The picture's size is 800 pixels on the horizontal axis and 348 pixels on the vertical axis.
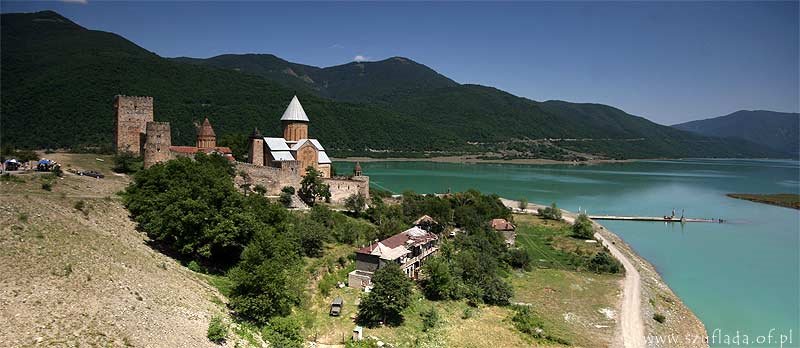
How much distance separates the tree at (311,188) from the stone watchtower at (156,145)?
7.27m

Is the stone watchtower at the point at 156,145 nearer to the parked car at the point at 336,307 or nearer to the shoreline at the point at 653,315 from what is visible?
the parked car at the point at 336,307

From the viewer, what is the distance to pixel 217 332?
11203 millimetres

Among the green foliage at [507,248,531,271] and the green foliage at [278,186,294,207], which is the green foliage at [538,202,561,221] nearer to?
the green foliage at [507,248,531,271]

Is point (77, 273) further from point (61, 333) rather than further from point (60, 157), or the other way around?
point (60, 157)

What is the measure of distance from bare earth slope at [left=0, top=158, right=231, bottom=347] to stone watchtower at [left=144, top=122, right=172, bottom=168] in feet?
28.0

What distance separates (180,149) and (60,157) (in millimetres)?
5682

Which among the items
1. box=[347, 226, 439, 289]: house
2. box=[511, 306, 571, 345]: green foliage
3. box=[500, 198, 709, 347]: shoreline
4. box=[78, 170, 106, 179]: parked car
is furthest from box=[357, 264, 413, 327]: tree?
box=[78, 170, 106, 179]: parked car

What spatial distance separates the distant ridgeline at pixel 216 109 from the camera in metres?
55.2

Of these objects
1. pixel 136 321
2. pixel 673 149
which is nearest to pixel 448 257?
pixel 136 321

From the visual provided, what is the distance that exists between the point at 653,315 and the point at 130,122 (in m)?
28.1

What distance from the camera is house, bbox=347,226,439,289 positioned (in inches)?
743

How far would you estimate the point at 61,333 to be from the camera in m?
8.85

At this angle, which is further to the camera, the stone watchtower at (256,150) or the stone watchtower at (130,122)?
the stone watchtower at (256,150)

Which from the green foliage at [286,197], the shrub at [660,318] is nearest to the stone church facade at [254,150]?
the green foliage at [286,197]
